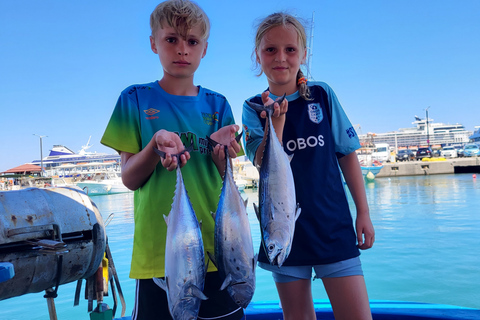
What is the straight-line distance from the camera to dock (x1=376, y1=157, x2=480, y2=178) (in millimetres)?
27953

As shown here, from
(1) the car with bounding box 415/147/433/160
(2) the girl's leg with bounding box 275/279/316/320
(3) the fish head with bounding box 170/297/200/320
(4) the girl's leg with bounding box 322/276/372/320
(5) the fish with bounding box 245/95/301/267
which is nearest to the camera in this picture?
(3) the fish head with bounding box 170/297/200/320

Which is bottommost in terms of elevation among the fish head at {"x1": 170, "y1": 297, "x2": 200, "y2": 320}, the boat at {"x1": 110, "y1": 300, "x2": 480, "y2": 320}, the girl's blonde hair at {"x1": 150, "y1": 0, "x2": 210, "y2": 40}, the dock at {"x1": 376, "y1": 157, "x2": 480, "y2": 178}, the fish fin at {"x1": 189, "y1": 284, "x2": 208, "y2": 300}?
the dock at {"x1": 376, "y1": 157, "x2": 480, "y2": 178}

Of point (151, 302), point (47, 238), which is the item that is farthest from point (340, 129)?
point (47, 238)

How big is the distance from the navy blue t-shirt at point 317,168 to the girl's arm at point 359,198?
0.05 meters

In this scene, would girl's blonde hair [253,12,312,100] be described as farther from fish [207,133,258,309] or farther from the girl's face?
fish [207,133,258,309]

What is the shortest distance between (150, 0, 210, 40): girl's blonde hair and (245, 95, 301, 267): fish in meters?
0.36

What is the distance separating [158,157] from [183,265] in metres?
0.38

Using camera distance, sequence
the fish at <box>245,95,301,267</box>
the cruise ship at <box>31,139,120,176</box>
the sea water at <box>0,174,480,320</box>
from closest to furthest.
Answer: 1. the fish at <box>245,95,301,267</box>
2. the sea water at <box>0,174,480,320</box>
3. the cruise ship at <box>31,139,120,176</box>

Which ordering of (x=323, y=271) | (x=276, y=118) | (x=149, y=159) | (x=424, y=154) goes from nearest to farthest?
(x=149, y=159) < (x=276, y=118) < (x=323, y=271) < (x=424, y=154)

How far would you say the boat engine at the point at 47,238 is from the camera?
162 centimetres

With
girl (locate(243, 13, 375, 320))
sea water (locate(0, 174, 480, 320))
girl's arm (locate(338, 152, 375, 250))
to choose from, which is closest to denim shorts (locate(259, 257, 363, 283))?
girl (locate(243, 13, 375, 320))

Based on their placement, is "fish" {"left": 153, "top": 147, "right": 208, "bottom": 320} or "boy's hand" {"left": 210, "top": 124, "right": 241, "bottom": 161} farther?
"boy's hand" {"left": 210, "top": 124, "right": 241, "bottom": 161}

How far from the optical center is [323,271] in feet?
5.33

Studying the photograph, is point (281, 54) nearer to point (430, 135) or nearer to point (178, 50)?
point (178, 50)
